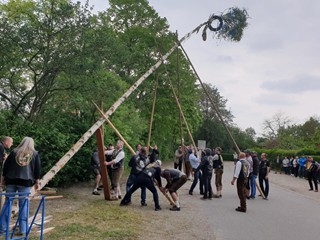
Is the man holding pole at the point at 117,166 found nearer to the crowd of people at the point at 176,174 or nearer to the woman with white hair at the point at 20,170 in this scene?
the crowd of people at the point at 176,174

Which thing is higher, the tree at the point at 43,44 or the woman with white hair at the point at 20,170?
the tree at the point at 43,44

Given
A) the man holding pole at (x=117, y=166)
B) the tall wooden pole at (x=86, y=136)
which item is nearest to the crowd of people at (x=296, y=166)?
the man holding pole at (x=117, y=166)

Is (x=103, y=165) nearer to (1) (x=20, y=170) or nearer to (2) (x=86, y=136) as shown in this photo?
(2) (x=86, y=136)

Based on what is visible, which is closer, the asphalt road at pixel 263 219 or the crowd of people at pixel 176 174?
the asphalt road at pixel 263 219

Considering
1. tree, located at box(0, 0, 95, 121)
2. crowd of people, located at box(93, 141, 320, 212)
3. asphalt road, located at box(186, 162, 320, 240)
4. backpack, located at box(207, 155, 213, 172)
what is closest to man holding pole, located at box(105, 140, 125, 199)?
crowd of people, located at box(93, 141, 320, 212)

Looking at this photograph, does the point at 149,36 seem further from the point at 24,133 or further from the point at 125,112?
the point at 24,133

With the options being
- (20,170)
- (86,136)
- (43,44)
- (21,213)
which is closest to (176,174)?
(86,136)

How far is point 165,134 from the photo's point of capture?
1287 inches

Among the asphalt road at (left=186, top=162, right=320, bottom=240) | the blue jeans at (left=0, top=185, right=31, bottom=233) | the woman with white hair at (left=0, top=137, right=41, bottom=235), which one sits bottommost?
the asphalt road at (left=186, top=162, right=320, bottom=240)

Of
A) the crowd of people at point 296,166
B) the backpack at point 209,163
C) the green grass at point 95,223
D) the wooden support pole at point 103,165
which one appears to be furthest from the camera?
the crowd of people at point 296,166

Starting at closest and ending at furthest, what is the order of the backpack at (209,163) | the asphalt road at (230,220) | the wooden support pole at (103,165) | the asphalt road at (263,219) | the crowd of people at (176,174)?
1. the asphalt road at (230,220)
2. the asphalt road at (263,219)
3. the crowd of people at (176,174)
4. the wooden support pole at (103,165)
5. the backpack at (209,163)

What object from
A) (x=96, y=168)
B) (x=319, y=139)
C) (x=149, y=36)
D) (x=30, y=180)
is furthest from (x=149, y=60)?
(x=319, y=139)

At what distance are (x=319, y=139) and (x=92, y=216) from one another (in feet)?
148

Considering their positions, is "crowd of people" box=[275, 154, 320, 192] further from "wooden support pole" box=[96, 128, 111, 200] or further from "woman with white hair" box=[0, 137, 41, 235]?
"woman with white hair" box=[0, 137, 41, 235]
